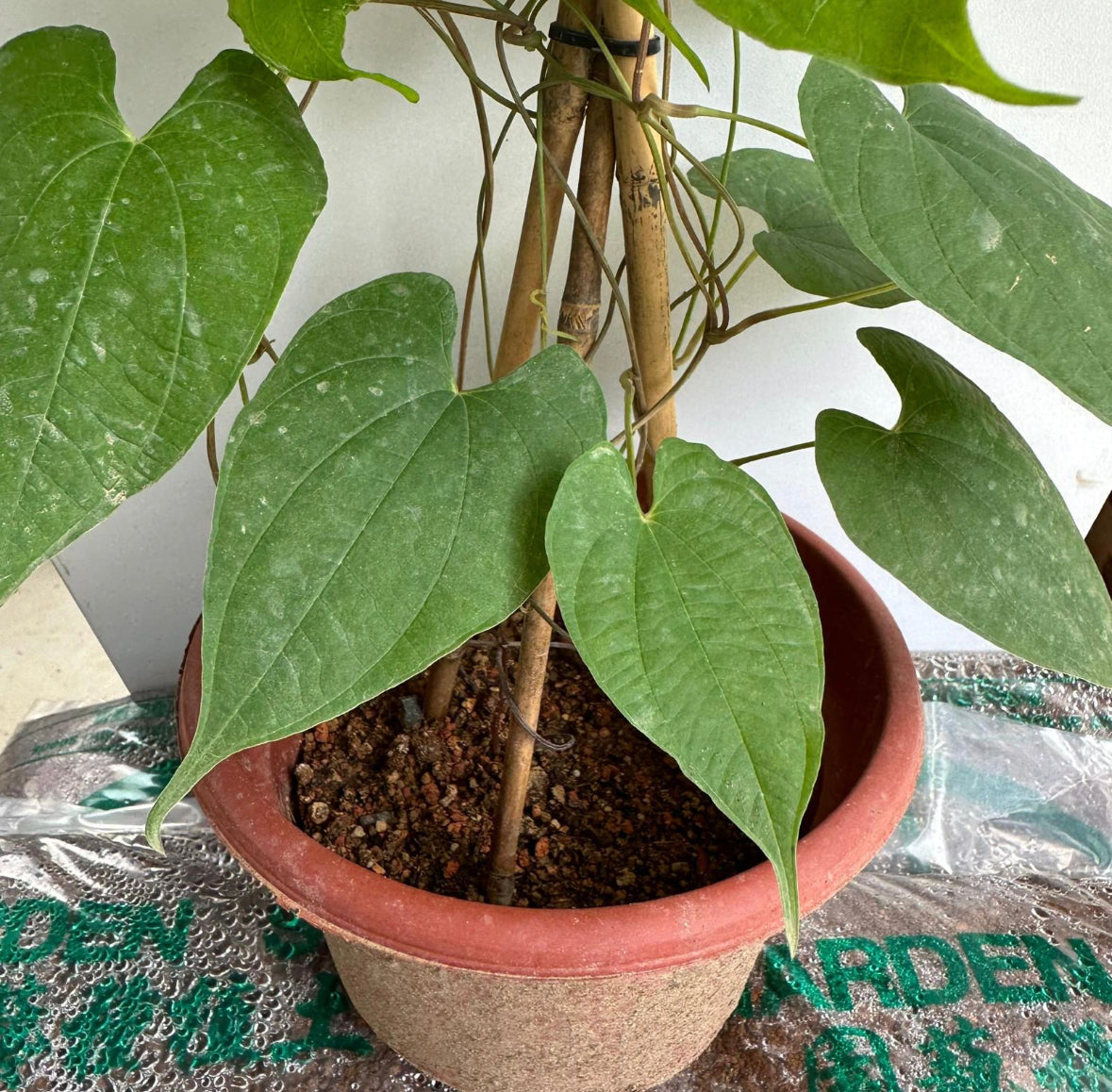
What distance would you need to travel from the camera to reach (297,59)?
495 mm

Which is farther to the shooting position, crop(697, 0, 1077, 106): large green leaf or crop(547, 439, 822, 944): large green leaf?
crop(547, 439, 822, 944): large green leaf

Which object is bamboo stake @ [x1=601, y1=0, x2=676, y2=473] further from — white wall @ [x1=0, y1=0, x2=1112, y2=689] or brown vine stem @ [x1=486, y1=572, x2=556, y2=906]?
white wall @ [x1=0, y1=0, x2=1112, y2=689]

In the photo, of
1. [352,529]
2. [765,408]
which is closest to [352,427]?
[352,529]

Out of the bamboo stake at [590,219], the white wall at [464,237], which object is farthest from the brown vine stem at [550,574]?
the white wall at [464,237]

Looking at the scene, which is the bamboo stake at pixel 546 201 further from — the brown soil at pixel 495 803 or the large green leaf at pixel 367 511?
the brown soil at pixel 495 803

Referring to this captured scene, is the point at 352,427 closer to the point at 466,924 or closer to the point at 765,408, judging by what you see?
the point at 466,924

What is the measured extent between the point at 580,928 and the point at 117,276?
1.50 feet

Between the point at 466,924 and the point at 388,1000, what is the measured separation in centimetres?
24

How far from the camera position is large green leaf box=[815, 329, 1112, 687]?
62cm

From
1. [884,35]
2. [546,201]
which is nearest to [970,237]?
[884,35]

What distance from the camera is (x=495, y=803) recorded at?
2.89 feet

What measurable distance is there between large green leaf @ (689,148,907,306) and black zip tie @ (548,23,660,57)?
0.12 metres

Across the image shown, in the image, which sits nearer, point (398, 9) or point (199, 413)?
point (199, 413)

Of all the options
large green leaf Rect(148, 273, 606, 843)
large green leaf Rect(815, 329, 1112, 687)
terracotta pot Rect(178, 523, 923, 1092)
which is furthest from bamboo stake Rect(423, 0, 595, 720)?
terracotta pot Rect(178, 523, 923, 1092)
